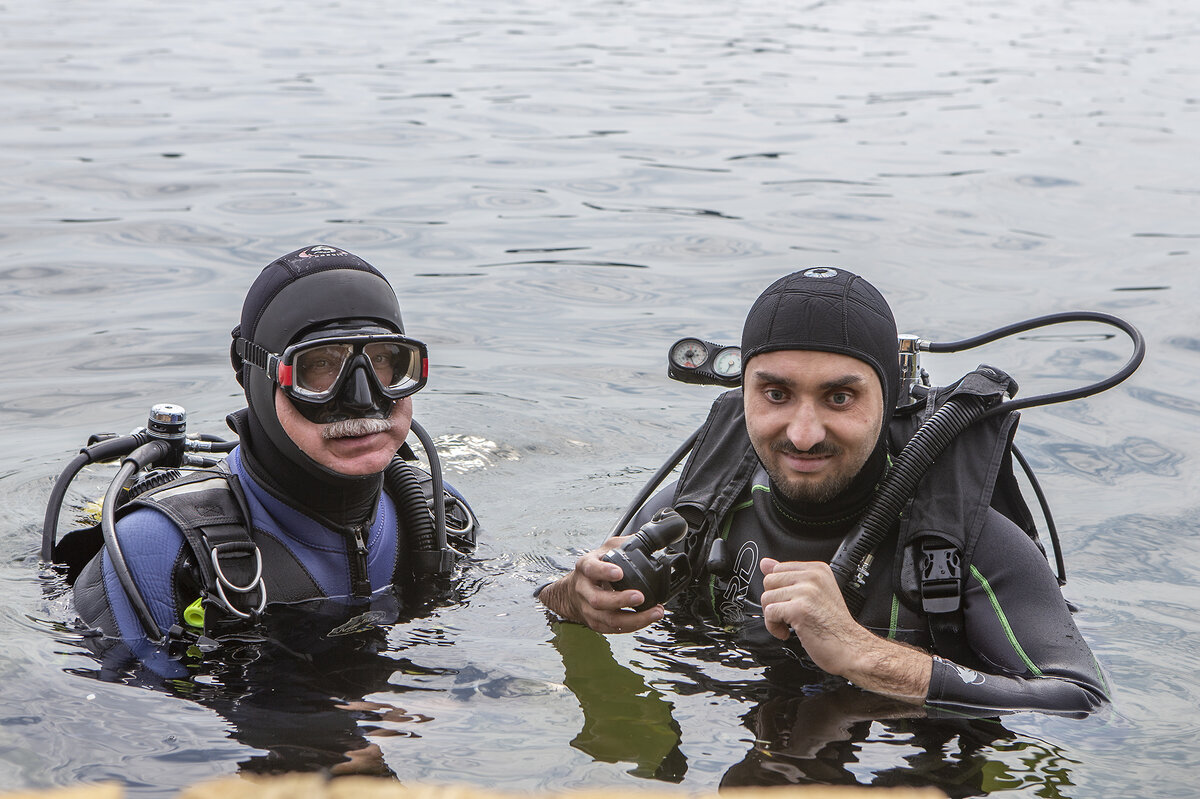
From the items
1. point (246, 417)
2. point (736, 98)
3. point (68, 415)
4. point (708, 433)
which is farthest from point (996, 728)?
point (736, 98)

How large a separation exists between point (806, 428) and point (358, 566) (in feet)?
5.06

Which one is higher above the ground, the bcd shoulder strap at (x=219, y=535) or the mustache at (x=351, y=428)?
the mustache at (x=351, y=428)

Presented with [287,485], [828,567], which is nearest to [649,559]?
[828,567]

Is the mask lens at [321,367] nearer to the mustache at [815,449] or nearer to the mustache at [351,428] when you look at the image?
the mustache at [351,428]

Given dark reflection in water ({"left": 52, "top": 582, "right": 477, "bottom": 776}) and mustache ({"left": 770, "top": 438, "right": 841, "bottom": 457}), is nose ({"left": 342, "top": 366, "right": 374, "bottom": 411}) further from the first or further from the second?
mustache ({"left": 770, "top": 438, "right": 841, "bottom": 457})

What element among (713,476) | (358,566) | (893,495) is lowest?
(358,566)

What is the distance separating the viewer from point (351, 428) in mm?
3852

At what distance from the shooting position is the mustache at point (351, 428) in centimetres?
384

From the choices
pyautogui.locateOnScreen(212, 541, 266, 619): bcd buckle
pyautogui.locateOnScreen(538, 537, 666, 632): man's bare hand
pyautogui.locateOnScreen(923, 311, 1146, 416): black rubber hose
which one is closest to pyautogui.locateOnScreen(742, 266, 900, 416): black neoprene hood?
pyautogui.locateOnScreen(923, 311, 1146, 416): black rubber hose

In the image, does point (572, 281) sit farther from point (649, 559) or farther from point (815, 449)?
point (649, 559)

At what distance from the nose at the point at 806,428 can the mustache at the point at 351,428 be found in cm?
126

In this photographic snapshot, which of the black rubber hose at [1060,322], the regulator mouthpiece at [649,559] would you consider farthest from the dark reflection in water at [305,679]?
the black rubber hose at [1060,322]

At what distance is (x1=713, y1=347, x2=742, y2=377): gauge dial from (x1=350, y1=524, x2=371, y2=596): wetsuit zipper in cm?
130

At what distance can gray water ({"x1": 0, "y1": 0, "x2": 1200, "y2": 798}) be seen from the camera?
3.64m
